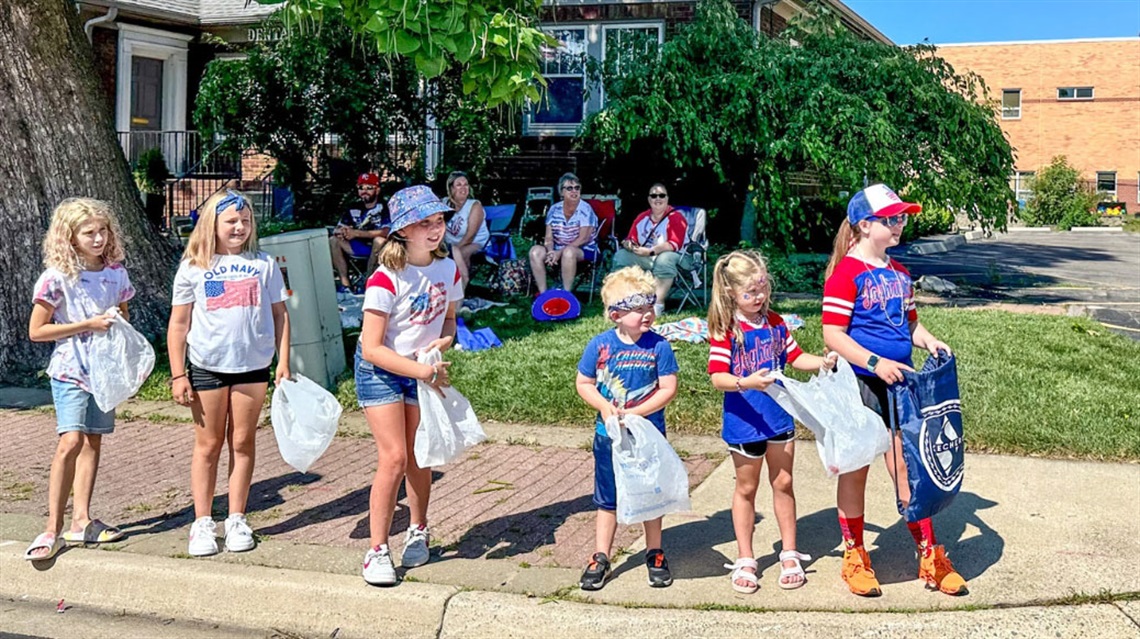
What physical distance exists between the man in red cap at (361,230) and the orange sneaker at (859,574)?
321 inches

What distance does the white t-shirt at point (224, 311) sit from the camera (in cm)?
536

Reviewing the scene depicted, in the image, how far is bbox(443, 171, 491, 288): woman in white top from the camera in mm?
11609

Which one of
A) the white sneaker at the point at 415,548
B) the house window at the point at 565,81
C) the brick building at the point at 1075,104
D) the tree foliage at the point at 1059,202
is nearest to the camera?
the white sneaker at the point at 415,548

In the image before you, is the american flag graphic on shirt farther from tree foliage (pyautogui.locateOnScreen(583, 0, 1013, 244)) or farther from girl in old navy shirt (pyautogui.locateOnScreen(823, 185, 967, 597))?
tree foliage (pyautogui.locateOnScreen(583, 0, 1013, 244))

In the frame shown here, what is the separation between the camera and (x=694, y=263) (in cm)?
1127

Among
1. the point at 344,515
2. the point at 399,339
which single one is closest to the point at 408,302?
the point at 399,339

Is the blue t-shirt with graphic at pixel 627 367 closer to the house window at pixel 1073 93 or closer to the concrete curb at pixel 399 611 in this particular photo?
the concrete curb at pixel 399 611

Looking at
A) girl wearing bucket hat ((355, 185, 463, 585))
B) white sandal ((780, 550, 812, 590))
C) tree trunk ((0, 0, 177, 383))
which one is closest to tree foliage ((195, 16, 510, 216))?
tree trunk ((0, 0, 177, 383))

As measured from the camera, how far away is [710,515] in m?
5.84

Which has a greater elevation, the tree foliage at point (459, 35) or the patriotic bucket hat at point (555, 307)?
the tree foliage at point (459, 35)

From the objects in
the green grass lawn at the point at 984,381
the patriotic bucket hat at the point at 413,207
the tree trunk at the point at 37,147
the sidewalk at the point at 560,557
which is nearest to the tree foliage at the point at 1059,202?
the green grass lawn at the point at 984,381

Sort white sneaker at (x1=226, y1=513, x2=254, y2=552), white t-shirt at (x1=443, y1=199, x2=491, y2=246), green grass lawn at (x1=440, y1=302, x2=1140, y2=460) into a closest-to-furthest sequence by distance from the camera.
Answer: white sneaker at (x1=226, y1=513, x2=254, y2=552) → green grass lawn at (x1=440, y1=302, x2=1140, y2=460) → white t-shirt at (x1=443, y1=199, x2=491, y2=246)

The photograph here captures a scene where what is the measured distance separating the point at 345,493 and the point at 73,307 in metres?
1.74

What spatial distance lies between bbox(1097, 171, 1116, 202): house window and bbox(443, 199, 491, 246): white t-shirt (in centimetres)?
4126
